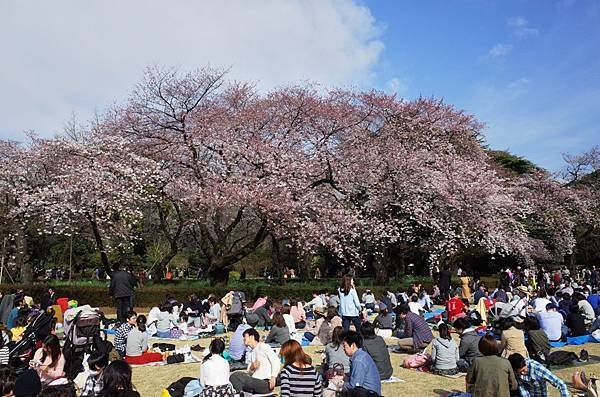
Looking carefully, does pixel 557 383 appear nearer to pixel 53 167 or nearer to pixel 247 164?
pixel 247 164

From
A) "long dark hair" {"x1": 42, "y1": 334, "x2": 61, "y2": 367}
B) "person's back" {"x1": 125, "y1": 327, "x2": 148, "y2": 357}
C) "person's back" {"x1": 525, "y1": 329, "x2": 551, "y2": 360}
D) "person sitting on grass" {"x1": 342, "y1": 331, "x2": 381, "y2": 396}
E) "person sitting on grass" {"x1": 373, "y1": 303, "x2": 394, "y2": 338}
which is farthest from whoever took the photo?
"person sitting on grass" {"x1": 373, "y1": 303, "x2": 394, "y2": 338}

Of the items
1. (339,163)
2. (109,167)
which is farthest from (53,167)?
(339,163)

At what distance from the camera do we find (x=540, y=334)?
8.71 metres

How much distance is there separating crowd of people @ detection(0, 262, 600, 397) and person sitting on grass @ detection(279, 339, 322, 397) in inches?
0.5

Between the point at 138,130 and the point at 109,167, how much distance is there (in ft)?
6.91

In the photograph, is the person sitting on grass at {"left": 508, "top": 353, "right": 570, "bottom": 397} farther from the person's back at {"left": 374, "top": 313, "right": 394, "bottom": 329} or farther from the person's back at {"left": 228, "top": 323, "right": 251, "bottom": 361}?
the person's back at {"left": 374, "top": 313, "right": 394, "bottom": 329}

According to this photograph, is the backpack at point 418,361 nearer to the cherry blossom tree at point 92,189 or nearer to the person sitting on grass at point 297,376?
the person sitting on grass at point 297,376

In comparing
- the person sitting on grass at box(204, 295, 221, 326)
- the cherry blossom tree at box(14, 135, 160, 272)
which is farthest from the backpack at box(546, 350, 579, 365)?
the cherry blossom tree at box(14, 135, 160, 272)

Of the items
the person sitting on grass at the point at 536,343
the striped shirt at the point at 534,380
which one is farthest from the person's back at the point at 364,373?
the person sitting on grass at the point at 536,343

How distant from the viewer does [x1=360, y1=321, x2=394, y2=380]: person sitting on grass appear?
765cm

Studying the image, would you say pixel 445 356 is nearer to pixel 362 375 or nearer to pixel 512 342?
pixel 512 342

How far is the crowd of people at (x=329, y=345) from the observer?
18.4 ft

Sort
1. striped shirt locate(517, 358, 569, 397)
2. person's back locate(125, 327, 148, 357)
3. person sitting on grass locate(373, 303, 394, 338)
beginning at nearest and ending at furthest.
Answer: striped shirt locate(517, 358, 569, 397) → person's back locate(125, 327, 148, 357) → person sitting on grass locate(373, 303, 394, 338)

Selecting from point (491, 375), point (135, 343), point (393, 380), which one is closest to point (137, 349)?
point (135, 343)
